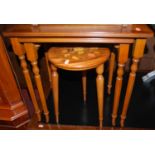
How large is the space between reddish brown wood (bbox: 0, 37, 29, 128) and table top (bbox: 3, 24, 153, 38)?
0.81 ft

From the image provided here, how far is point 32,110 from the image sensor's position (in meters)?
1.25

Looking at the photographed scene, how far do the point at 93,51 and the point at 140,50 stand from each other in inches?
8.7

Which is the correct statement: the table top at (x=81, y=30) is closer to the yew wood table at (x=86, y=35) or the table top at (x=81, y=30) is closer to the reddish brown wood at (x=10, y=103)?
the yew wood table at (x=86, y=35)

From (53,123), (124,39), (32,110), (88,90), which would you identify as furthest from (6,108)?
(124,39)

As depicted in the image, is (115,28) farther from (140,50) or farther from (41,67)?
(41,67)

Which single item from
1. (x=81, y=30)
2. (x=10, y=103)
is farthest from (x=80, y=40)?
(x=10, y=103)

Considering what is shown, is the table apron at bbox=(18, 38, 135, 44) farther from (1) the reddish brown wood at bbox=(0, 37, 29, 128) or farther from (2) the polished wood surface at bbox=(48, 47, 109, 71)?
(1) the reddish brown wood at bbox=(0, 37, 29, 128)

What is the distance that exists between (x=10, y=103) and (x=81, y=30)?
2.14ft

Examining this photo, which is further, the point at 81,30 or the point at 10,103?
the point at 10,103

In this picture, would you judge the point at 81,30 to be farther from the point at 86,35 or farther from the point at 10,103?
the point at 10,103

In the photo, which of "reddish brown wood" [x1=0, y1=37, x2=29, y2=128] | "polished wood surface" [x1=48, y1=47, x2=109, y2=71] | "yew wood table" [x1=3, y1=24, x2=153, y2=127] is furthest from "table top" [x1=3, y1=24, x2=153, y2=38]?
"reddish brown wood" [x1=0, y1=37, x2=29, y2=128]

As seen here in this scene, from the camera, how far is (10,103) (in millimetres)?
1103

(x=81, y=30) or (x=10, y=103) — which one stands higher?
(x=81, y=30)

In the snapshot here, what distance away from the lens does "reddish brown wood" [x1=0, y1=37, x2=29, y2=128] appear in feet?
3.26
